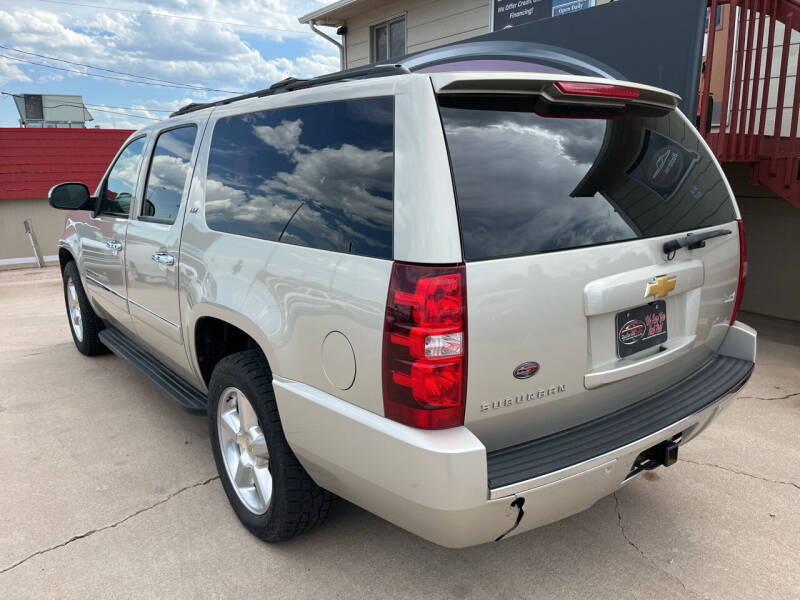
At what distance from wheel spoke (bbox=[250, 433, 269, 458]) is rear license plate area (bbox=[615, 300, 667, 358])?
1.48 m

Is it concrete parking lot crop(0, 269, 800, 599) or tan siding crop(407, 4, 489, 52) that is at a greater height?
tan siding crop(407, 4, 489, 52)

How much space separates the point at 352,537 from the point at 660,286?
1713 mm

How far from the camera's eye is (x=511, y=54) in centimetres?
505

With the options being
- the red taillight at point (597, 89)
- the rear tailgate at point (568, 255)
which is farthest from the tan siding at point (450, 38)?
the red taillight at point (597, 89)

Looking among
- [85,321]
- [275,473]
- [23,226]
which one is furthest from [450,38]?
[23,226]

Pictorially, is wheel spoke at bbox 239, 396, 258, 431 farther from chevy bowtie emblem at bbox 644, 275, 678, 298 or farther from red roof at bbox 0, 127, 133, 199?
red roof at bbox 0, 127, 133, 199

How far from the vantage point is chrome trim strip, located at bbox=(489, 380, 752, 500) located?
1792 millimetres

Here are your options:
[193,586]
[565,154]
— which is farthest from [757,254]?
[193,586]

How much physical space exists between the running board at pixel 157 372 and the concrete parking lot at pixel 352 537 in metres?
0.42

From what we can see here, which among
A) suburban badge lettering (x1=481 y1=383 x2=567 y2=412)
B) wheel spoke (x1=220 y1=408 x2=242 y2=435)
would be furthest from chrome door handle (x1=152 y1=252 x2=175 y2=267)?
suburban badge lettering (x1=481 y1=383 x2=567 y2=412)

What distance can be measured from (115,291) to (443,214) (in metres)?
Answer: 3.02

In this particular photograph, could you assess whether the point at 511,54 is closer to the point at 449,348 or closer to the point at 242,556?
the point at 449,348

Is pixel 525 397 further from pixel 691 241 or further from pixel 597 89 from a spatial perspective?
pixel 597 89

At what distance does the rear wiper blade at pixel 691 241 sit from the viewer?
223 centimetres
